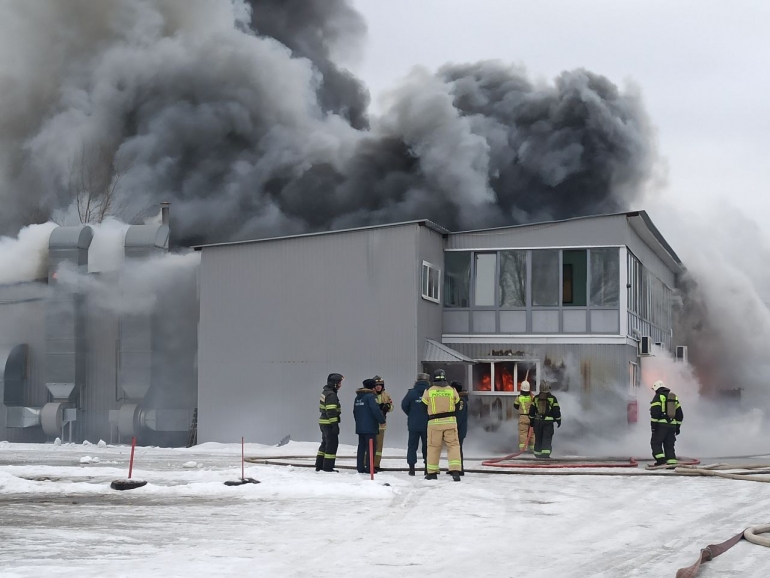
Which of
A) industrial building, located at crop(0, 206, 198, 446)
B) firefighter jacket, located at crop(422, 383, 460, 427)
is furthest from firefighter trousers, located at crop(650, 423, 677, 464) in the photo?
industrial building, located at crop(0, 206, 198, 446)

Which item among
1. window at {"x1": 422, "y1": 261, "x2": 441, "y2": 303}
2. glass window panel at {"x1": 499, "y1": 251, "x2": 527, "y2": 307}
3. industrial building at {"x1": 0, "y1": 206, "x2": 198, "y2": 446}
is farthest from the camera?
industrial building at {"x1": 0, "y1": 206, "x2": 198, "y2": 446}

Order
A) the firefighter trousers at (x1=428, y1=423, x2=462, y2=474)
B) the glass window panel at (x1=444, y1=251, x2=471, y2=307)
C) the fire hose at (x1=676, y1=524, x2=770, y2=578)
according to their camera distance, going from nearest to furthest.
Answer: the fire hose at (x1=676, y1=524, x2=770, y2=578), the firefighter trousers at (x1=428, y1=423, x2=462, y2=474), the glass window panel at (x1=444, y1=251, x2=471, y2=307)

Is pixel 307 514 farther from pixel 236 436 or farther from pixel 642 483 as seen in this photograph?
pixel 236 436

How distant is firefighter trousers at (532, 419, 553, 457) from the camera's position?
21312 mm

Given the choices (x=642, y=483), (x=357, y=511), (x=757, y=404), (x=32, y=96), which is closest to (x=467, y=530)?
(x=357, y=511)

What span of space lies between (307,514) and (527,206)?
4185cm

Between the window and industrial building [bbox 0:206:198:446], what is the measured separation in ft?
23.3

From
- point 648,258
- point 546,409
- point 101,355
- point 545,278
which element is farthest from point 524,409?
point 101,355

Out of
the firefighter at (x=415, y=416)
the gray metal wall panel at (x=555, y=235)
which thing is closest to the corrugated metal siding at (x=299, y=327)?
the gray metal wall panel at (x=555, y=235)

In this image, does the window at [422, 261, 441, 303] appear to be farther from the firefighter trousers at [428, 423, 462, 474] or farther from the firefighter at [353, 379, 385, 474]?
the firefighter trousers at [428, 423, 462, 474]

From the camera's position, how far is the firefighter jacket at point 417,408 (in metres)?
16.6

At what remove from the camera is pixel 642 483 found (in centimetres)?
1559

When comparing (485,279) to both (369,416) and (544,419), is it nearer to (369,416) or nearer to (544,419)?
(544,419)

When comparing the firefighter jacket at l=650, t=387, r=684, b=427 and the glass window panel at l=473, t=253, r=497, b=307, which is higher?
the glass window panel at l=473, t=253, r=497, b=307
